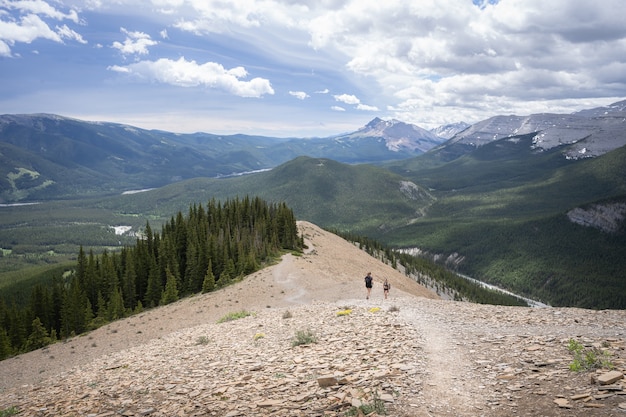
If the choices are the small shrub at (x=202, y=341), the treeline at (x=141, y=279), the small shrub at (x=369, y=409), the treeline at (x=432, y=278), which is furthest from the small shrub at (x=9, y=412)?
the treeline at (x=432, y=278)

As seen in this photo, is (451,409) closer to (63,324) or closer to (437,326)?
(437,326)

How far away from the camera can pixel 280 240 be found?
9981cm

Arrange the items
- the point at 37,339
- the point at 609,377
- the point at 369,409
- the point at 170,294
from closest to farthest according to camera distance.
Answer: the point at 369,409 → the point at 609,377 → the point at 37,339 → the point at 170,294

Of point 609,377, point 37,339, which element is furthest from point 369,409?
point 37,339

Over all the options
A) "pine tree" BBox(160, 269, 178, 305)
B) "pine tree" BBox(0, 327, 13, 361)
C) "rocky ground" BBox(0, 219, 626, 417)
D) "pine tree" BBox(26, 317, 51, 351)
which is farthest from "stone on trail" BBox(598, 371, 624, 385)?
"pine tree" BBox(0, 327, 13, 361)

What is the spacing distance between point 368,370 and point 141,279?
82.8m

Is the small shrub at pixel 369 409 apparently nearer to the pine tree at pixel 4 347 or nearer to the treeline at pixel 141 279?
the treeline at pixel 141 279

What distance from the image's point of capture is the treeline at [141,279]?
69.8m

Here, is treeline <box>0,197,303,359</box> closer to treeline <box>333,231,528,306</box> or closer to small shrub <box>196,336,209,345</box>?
small shrub <box>196,336,209,345</box>

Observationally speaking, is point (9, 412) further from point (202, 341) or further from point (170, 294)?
point (170, 294)

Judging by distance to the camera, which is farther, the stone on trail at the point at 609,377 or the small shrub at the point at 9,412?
the small shrub at the point at 9,412

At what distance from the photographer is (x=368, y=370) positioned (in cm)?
1514

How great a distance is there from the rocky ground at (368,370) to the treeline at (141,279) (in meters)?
45.4

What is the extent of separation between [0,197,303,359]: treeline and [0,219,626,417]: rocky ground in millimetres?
45406
